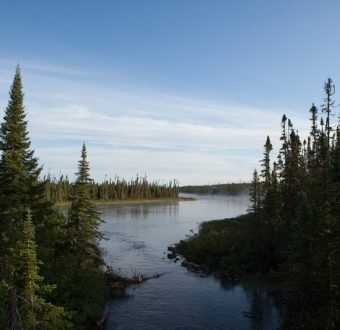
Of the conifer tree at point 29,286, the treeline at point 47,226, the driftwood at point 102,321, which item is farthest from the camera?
the driftwood at point 102,321

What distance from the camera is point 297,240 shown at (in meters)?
26.1

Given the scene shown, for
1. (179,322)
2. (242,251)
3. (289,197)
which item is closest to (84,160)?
(179,322)

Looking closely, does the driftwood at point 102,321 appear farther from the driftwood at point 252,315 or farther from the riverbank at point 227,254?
the riverbank at point 227,254

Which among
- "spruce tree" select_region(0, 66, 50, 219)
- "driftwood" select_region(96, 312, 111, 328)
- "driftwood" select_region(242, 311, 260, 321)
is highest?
"spruce tree" select_region(0, 66, 50, 219)

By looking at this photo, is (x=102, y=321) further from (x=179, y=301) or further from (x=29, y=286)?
(x=29, y=286)

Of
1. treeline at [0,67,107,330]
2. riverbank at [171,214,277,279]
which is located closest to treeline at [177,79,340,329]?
riverbank at [171,214,277,279]

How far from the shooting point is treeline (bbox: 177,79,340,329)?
77.5 feet

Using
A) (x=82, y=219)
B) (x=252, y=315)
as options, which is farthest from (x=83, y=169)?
(x=252, y=315)

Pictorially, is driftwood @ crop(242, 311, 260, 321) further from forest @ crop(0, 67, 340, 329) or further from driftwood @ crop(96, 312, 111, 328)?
driftwood @ crop(96, 312, 111, 328)

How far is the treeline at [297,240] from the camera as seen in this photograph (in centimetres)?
2361

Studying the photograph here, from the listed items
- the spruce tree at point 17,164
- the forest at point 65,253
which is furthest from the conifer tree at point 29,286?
the spruce tree at point 17,164

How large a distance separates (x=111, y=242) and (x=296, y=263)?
46514 mm

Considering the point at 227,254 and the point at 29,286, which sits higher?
the point at 29,286

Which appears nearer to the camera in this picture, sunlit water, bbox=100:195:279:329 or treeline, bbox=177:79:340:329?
treeline, bbox=177:79:340:329
